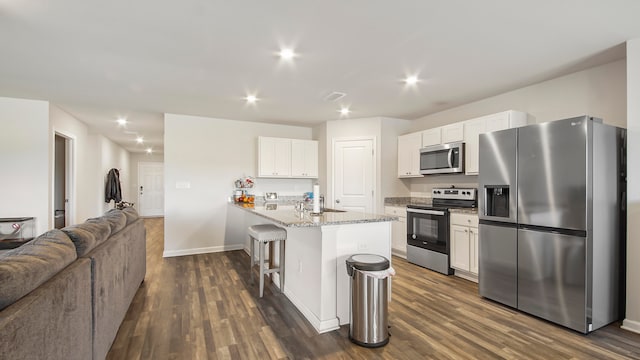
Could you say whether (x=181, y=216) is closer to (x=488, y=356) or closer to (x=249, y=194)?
(x=249, y=194)

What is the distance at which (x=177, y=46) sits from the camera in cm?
266

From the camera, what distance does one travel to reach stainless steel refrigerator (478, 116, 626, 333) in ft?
8.32

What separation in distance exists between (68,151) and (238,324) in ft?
16.7

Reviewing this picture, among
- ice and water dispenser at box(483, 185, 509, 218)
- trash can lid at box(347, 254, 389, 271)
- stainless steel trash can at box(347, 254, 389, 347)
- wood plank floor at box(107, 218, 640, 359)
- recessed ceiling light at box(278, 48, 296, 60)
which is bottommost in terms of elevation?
wood plank floor at box(107, 218, 640, 359)

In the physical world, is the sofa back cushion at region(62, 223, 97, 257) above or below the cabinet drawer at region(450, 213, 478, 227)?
above

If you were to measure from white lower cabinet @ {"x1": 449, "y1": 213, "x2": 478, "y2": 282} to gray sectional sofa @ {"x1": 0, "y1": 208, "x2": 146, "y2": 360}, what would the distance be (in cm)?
366

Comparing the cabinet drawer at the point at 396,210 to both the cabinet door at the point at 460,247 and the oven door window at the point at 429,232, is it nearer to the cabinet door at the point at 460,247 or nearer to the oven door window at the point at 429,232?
the oven door window at the point at 429,232

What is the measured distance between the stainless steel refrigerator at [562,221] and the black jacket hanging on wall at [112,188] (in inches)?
335

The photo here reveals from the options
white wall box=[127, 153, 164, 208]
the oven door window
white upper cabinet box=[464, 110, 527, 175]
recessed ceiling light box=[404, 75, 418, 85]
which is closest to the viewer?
recessed ceiling light box=[404, 75, 418, 85]

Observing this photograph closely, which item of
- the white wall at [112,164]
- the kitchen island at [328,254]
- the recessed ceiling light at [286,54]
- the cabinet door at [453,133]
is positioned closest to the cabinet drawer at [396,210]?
the cabinet door at [453,133]

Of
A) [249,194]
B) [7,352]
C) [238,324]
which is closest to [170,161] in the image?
[249,194]

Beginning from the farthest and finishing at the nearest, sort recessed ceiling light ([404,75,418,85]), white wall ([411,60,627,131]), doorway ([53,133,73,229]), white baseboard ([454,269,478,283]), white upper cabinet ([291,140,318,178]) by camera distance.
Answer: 1. white upper cabinet ([291,140,318,178])
2. doorway ([53,133,73,229])
3. white baseboard ([454,269,478,283])
4. recessed ceiling light ([404,75,418,85])
5. white wall ([411,60,627,131])

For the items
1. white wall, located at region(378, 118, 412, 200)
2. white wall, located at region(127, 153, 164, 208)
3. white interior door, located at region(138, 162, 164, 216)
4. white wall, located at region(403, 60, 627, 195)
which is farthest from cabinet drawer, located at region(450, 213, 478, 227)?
white wall, located at region(127, 153, 164, 208)

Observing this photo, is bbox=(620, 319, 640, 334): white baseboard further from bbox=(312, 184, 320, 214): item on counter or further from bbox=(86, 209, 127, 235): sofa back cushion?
bbox=(86, 209, 127, 235): sofa back cushion
